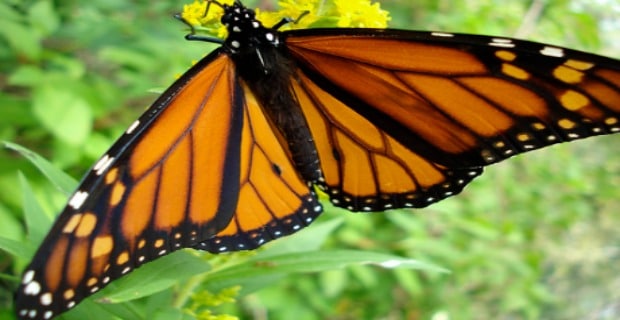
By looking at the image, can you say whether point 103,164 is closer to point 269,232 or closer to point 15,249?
point 15,249

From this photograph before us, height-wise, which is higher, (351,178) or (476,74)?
(476,74)

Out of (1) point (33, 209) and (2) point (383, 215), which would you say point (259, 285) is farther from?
(2) point (383, 215)

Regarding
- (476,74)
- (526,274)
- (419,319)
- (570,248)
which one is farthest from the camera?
(570,248)

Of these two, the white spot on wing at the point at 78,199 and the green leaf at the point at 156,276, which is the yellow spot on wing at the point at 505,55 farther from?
the white spot on wing at the point at 78,199

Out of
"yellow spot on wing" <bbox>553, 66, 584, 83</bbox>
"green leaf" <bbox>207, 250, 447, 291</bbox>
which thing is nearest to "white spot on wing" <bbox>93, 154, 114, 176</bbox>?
"green leaf" <bbox>207, 250, 447, 291</bbox>

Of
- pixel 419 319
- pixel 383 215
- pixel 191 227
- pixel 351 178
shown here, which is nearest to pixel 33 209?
pixel 191 227

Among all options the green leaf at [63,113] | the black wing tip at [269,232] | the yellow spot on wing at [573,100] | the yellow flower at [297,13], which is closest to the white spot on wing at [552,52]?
the yellow spot on wing at [573,100]

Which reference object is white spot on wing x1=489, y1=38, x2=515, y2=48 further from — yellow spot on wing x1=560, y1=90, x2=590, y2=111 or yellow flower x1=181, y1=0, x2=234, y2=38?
yellow flower x1=181, y1=0, x2=234, y2=38

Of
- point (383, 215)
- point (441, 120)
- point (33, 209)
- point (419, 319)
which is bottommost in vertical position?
point (419, 319)
